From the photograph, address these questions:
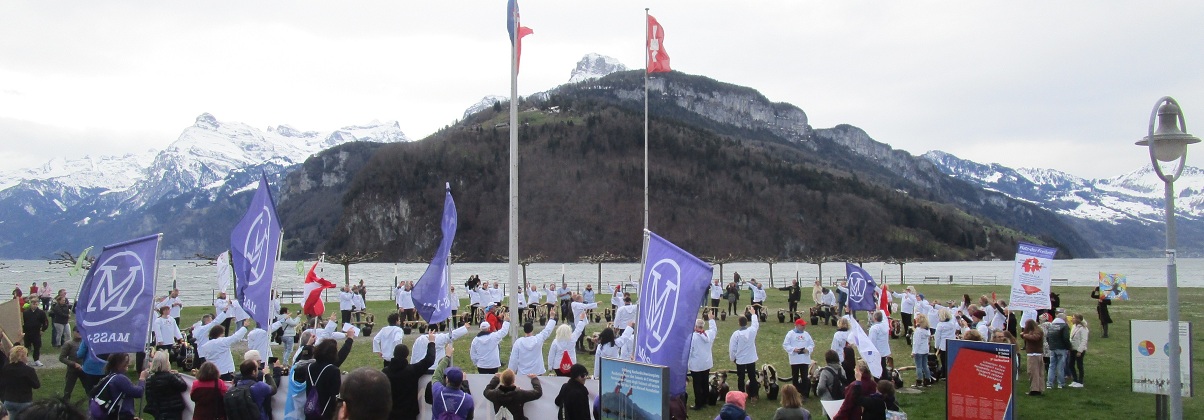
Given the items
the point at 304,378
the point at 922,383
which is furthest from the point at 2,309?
the point at 922,383

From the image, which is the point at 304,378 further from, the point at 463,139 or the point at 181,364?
the point at 463,139

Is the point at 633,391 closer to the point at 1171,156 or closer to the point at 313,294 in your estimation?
the point at 1171,156

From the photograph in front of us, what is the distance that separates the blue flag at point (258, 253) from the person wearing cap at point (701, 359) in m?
6.98

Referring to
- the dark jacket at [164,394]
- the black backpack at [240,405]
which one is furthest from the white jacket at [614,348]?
the dark jacket at [164,394]

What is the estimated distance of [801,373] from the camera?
16.1m

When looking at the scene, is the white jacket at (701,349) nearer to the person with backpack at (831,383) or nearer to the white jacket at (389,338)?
the person with backpack at (831,383)

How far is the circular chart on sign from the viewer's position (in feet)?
40.1

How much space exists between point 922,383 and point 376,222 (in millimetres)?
157378

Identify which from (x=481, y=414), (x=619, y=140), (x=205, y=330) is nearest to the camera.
Result: (x=481, y=414)

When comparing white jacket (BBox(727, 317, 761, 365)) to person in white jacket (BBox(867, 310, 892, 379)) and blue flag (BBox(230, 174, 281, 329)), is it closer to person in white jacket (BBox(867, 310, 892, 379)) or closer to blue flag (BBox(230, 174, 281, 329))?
person in white jacket (BBox(867, 310, 892, 379))

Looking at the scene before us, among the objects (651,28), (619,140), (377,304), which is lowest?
(377,304)

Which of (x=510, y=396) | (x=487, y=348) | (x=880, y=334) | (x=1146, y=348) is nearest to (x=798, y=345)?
(x=880, y=334)

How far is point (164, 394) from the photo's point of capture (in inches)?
368

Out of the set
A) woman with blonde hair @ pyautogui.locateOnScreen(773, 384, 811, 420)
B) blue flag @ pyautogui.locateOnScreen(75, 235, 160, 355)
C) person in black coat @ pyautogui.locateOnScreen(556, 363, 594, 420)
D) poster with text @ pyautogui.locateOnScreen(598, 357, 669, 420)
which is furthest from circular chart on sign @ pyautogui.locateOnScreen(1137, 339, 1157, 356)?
blue flag @ pyautogui.locateOnScreen(75, 235, 160, 355)
